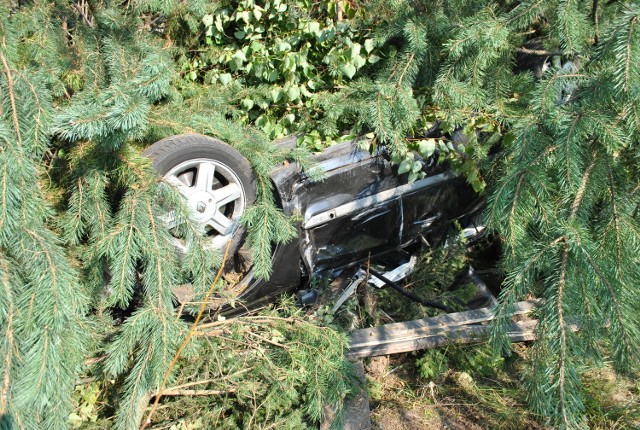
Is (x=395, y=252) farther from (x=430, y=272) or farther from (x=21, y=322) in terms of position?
(x=21, y=322)

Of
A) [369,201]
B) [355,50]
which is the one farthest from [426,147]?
[355,50]

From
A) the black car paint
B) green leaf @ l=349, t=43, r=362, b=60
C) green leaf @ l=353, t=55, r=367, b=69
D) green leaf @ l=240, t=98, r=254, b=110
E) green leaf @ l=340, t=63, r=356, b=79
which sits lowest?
the black car paint

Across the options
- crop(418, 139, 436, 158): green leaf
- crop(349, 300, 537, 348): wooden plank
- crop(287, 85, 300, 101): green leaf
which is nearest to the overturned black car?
crop(418, 139, 436, 158): green leaf

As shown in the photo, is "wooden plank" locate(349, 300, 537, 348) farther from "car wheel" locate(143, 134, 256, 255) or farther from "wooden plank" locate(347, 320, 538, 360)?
"car wheel" locate(143, 134, 256, 255)

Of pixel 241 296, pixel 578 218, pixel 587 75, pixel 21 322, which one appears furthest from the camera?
pixel 241 296

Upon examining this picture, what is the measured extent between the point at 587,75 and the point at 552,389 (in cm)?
137

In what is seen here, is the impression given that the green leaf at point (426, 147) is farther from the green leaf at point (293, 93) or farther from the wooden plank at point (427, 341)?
the wooden plank at point (427, 341)

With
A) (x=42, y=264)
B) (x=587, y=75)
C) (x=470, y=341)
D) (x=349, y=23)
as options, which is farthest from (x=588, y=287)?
(x=349, y=23)

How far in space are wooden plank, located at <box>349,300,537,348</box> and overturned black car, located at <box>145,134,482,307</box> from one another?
0.51 meters

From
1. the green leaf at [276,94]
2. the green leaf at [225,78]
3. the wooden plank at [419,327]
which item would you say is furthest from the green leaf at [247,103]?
the wooden plank at [419,327]

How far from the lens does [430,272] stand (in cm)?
432

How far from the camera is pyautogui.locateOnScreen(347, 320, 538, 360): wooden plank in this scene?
12.0 ft

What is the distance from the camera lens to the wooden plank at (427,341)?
3.67 metres

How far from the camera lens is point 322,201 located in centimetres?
379
